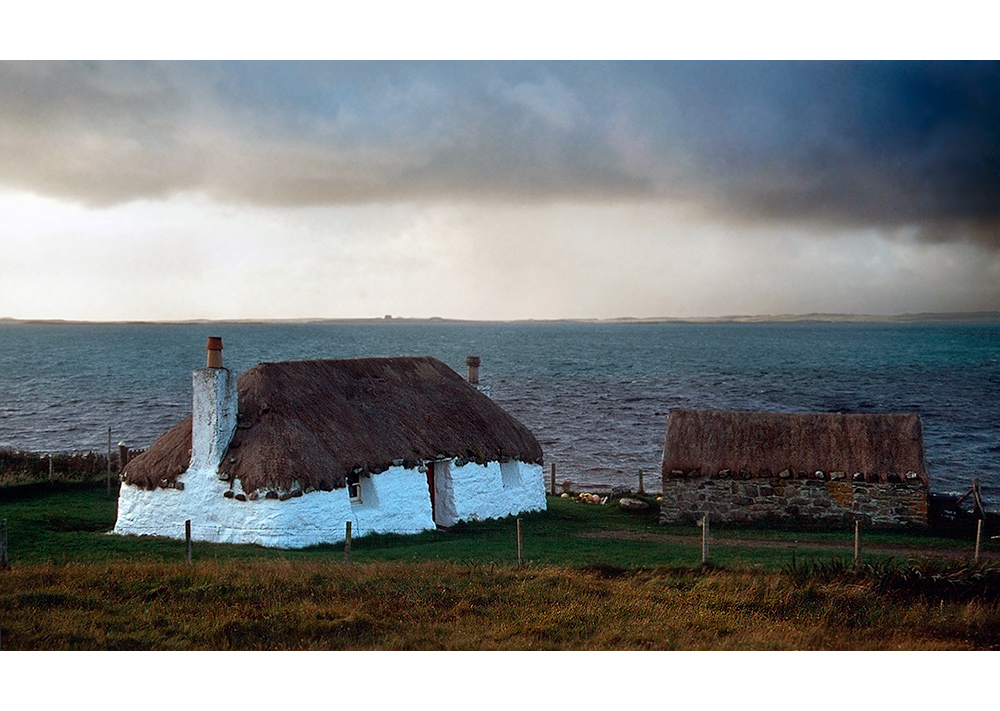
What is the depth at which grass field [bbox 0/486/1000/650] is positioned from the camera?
11.7 metres

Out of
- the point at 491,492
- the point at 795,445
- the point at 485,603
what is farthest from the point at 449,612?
the point at 795,445

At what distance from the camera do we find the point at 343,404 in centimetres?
2166

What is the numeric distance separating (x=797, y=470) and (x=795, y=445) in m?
0.80

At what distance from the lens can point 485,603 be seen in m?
13.0

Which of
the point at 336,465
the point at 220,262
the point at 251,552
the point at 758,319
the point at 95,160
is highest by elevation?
the point at 95,160

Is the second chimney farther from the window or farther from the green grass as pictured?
the green grass

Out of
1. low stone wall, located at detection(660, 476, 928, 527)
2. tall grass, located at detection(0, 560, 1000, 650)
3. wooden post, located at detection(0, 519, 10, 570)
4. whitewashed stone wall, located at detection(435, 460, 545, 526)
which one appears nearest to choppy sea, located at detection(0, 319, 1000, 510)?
low stone wall, located at detection(660, 476, 928, 527)

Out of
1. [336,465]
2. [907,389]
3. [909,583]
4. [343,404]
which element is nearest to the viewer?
[909,583]

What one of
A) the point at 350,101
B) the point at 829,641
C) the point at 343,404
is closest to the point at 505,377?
the point at 343,404

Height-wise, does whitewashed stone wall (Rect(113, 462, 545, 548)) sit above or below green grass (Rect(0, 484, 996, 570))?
above

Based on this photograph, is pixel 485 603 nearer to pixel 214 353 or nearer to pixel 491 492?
pixel 214 353

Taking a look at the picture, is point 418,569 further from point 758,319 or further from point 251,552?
point 758,319

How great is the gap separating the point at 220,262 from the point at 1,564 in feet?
27.6

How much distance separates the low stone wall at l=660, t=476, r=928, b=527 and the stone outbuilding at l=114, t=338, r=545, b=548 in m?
4.30
